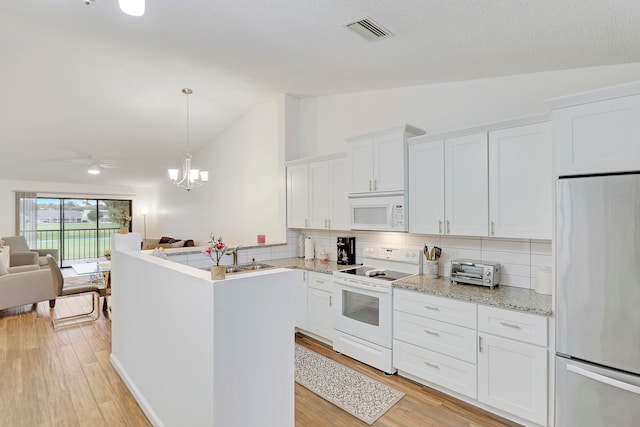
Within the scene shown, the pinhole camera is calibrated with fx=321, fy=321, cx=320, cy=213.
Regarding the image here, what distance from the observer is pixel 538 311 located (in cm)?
213

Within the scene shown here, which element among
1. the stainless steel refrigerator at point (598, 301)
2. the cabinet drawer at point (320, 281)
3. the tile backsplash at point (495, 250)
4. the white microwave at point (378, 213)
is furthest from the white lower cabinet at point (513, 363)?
the cabinet drawer at point (320, 281)

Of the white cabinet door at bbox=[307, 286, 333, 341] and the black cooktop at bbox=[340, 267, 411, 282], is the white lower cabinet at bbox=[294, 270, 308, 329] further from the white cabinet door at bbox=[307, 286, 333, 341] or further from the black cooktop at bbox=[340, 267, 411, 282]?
the black cooktop at bbox=[340, 267, 411, 282]

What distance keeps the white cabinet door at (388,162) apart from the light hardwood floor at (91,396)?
181 cm

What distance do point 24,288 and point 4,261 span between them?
1.04 m

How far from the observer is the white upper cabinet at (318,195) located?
12.8 ft

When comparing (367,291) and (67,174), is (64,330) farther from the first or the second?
(67,174)

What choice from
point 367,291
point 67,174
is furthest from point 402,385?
point 67,174

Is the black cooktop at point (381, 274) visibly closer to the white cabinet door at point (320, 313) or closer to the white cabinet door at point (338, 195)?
the white cabinet door at point (320, 313)

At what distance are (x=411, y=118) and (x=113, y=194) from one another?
8.60 m

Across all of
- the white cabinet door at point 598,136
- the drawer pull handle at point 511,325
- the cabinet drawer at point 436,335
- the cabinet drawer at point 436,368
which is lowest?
the cabinet drawer at point 436,368

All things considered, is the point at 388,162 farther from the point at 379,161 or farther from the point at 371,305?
the point at 371,305

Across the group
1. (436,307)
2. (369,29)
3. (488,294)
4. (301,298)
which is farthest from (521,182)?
(301,298)

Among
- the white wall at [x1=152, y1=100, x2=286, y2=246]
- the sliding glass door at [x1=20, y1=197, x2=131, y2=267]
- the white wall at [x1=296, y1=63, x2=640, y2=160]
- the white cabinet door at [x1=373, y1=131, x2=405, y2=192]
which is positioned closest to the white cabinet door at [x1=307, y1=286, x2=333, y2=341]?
the white wall at [x1=152, y1=100, x2=286, y2=246]

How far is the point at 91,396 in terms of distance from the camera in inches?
105
